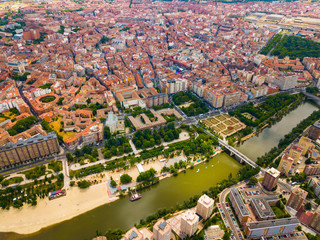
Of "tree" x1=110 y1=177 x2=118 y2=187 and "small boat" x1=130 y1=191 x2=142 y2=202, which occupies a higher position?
"tree" x1=110 y1=177 x2=118 y2=187

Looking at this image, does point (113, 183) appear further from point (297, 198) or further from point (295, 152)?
point (295, 152)

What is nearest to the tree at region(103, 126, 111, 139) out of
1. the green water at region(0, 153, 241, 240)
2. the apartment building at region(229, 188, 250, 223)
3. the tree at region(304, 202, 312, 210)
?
the green water at region(0, 153, 241, 240)

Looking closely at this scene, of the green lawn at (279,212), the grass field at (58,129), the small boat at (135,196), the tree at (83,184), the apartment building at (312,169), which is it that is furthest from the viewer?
the grass field at (58,129)

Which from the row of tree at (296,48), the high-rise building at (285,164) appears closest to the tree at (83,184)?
the high-rise building at (285,164)

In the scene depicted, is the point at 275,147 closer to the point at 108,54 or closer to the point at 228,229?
the point at 228,229

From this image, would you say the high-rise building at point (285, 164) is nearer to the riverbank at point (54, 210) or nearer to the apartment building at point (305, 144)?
the apartment building at point (305, 144)

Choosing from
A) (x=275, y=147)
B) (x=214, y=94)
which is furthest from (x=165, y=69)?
(x=275, y=147)

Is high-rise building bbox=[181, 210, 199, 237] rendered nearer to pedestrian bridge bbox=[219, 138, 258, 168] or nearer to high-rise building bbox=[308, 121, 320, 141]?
pedestrian bridge bbox=[219, 138, 258, 168]
